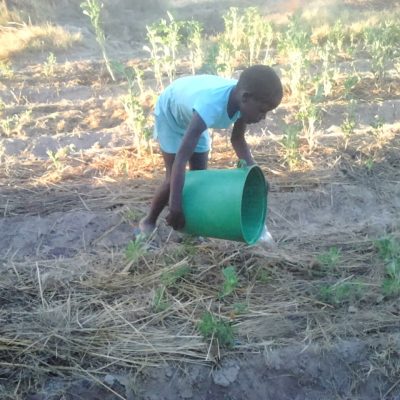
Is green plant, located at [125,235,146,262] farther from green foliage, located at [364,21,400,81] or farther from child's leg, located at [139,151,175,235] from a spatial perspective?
green foliage, located at [364,21,400,81]

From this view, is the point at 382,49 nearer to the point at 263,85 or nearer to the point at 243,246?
the point at 243,246

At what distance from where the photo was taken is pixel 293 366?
2.44 metres

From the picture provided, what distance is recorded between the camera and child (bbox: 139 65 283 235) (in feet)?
8.16

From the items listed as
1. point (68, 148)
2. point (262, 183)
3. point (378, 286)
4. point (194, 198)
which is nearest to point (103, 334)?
point (194, 198)

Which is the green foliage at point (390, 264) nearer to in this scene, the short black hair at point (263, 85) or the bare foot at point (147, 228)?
the short black hair at point (263, 85)

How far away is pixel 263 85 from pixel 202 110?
29 cm

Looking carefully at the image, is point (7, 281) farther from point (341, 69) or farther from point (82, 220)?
point (341, 69)

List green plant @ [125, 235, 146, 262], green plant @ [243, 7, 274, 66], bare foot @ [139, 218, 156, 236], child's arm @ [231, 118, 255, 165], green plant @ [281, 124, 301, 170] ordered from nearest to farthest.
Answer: green plant @ [125, 235, 146, 262] < child's arm @ [231, 118, 255, 165] < bare foot @ [139, 218, 156, 236] < green plant @ [281, 124, 301, 170] < green plant @ [243, 7, 274, 66]

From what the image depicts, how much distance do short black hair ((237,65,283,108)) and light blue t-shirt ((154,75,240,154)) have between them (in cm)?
15

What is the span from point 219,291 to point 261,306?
0.23 metres

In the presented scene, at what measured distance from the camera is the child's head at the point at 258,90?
2.46 meters

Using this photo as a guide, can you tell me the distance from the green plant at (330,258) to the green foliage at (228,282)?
50cm

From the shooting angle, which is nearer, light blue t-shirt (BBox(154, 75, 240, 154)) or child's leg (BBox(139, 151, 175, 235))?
light blue t-shirt (BBox(154, 75, 240, 154))

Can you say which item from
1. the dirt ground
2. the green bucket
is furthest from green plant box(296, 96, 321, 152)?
the green bucket
